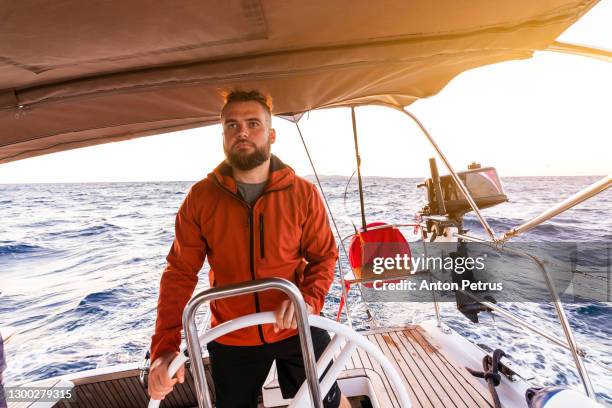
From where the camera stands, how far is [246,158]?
1317 millimetres

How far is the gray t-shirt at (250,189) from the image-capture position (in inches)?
53.9

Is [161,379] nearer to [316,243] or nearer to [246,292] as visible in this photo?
[246,292]

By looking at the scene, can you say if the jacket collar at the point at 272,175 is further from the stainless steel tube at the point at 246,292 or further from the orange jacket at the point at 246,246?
the stainless steel tube at the point at 246,292

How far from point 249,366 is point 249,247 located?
0.48m

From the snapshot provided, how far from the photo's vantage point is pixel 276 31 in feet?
2.82

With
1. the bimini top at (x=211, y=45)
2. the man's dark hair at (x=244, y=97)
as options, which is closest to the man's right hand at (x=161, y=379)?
the bimini top at (x=211, y=45)

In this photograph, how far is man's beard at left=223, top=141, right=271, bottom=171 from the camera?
132 cm

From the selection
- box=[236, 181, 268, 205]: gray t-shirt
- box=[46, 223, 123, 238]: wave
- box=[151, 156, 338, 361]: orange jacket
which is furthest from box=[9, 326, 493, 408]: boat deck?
box=[46, 223, 123, 238]: wave

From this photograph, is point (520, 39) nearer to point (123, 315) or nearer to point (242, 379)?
point (242, 379)

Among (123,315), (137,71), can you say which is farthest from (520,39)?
(123,315)

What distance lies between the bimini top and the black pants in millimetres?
1004

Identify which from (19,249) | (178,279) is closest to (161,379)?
(178,279)

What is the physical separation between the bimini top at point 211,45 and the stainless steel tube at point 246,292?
588mm

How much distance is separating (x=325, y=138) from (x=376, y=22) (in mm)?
1944
